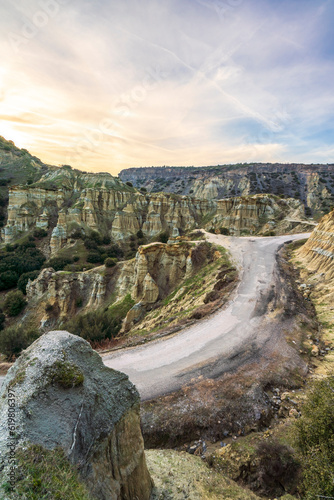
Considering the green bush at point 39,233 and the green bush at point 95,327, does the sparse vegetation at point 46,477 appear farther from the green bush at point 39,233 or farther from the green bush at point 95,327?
the green bush at point 39,233

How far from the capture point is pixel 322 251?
59.5 feet

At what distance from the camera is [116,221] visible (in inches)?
2255

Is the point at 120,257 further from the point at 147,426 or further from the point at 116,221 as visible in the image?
the point at 147,426

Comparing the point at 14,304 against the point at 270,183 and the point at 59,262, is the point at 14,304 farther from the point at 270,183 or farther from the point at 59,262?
the point at 270,183

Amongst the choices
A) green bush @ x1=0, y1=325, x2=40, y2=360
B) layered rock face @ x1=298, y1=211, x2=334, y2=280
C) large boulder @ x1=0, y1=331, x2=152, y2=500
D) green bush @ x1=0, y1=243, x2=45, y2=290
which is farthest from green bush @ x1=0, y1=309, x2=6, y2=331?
layered rock face @ x1=298, y1=211, x2=334, y2=280

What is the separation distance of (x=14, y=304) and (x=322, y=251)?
37.9 m

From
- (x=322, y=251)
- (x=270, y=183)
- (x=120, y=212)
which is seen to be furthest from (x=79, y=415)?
(x=270, y=183)

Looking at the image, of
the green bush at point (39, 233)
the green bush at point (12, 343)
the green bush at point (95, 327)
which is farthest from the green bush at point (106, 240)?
the green bush at point (12, 343)

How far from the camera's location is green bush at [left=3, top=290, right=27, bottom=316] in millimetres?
31117

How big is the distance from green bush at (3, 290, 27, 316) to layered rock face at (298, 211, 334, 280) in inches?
1430

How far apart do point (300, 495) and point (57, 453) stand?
580 cm

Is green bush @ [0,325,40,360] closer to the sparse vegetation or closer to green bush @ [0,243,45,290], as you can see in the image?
the sparse vegetation

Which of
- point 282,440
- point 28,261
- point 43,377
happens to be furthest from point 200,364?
point 28,261

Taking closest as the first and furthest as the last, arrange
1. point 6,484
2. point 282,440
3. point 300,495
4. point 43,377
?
point 6,484 < point 43,377 < point 300,495 < point 282,440
